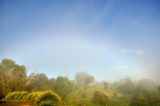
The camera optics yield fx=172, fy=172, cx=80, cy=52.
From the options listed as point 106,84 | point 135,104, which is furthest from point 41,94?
point 106,84

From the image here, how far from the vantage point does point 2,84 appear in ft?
101

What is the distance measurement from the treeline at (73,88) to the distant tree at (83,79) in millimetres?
373

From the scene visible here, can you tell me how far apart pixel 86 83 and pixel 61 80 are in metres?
17.4

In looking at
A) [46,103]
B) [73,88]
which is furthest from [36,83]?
[46,103]

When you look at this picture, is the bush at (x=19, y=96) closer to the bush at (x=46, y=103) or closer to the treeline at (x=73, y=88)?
the bush at (x=46, y=103)

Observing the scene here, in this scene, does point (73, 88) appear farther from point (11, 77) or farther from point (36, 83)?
point (11, 77)

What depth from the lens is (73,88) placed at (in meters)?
44.2

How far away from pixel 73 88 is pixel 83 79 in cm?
1435

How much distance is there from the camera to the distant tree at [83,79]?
5691 cm

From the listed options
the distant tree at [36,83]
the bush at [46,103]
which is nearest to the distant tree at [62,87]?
the distant tree at [36,83]

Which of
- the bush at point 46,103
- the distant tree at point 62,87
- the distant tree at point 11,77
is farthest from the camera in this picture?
the distant tree at point 62,87

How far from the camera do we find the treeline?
103 feet

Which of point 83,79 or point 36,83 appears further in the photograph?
point 83,79

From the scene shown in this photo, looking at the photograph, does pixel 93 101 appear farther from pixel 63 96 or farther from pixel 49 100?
pixel 49 100
